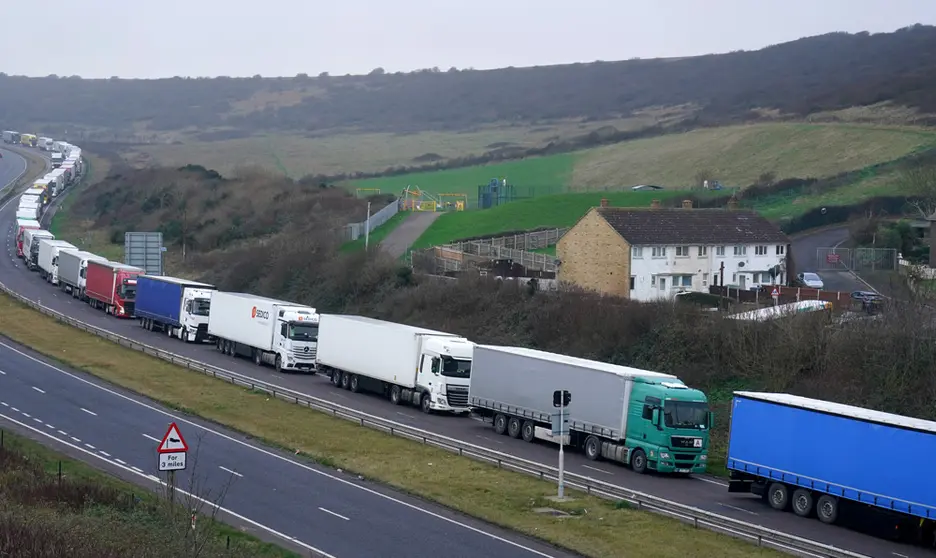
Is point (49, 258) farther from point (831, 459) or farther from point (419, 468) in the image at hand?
point (831, 459)

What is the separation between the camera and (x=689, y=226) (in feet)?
209

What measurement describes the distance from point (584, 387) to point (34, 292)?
52.9 m

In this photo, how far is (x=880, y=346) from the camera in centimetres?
3803

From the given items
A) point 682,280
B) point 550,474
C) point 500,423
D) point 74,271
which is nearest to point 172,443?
point 550,474

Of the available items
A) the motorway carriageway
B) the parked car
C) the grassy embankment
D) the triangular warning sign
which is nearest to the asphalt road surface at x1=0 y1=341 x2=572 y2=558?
the triangular warning sign

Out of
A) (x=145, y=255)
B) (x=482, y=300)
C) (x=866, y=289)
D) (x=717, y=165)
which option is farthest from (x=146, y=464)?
(x=717, y=165)

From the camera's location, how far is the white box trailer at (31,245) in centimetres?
8931

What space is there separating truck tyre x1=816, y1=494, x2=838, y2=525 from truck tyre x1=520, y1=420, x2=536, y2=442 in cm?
1131

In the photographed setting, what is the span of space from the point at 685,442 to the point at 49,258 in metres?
62.6

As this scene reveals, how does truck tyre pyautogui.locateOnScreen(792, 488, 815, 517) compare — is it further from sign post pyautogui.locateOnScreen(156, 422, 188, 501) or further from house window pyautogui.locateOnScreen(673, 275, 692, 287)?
house window pyautogui.locateOnScreen(673, 275, 692, 287)

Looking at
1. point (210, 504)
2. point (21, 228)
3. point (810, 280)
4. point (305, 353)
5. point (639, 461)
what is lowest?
point (210, 504)

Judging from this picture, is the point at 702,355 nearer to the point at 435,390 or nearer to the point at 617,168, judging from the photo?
the point at 435,390

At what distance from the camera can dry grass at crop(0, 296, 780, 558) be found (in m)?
24.3

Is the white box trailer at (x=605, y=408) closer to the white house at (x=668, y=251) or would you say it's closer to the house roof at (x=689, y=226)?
the white house at (x=668, y=251)
